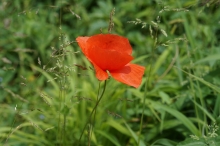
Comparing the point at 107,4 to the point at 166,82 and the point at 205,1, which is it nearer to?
the point at 166,82

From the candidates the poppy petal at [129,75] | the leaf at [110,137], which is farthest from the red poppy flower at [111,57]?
the leaf at [110,137]

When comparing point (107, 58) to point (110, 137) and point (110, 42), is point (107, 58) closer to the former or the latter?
point (110, 42)

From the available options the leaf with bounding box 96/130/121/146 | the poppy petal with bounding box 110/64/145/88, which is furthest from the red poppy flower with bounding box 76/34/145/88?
the leaf with bounding box 96/130/121/146

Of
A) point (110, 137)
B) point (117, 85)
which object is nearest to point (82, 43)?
point (110, 137)

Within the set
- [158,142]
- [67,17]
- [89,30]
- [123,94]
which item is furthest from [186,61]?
[67,17]

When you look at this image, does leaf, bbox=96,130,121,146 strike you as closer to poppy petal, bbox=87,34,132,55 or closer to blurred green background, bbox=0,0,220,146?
blurred green background, bbox=0,0,220,146

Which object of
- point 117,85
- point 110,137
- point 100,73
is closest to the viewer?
point 100,73

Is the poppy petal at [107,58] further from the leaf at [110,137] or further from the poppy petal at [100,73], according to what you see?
the leaf at [110,137]
